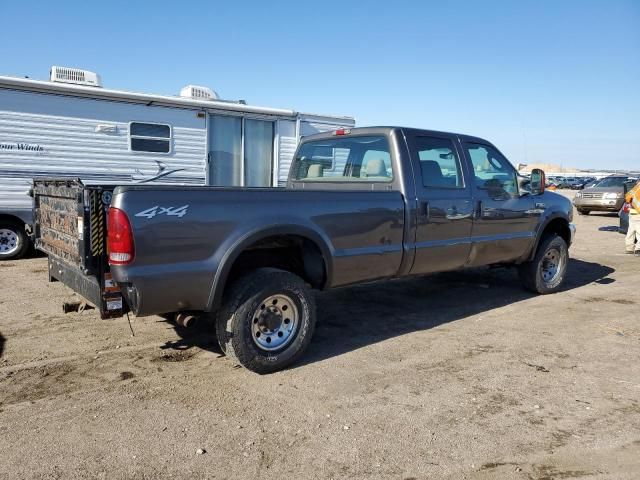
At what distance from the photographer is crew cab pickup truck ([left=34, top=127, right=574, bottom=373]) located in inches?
138

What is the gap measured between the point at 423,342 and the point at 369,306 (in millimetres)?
1294

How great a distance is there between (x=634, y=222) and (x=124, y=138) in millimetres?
9641

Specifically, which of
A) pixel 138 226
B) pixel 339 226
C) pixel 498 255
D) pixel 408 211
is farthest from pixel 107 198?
pixel 498 255

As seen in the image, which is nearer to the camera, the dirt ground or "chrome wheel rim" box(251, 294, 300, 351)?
the dirt ground

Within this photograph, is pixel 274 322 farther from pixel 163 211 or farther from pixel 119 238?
pixel 119 238

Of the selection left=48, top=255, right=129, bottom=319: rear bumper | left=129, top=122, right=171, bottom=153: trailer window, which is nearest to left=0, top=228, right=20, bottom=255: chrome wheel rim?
left=129, top=122, right=171, bottom=153: trailer window

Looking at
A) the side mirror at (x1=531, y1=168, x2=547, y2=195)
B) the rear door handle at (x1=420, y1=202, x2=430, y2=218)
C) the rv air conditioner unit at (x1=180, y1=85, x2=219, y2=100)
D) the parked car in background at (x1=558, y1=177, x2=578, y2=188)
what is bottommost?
the rear door handle at (x1=420, y1=202, x2=430, y2=218)

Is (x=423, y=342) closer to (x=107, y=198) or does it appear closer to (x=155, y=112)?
(x=107, y=198)

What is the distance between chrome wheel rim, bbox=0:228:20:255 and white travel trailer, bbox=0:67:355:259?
0.01 metres

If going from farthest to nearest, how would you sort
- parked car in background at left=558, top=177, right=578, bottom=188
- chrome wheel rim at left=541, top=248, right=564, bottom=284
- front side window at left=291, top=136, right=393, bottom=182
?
1. parked car in background at left=558, top=177, right=578, bottom=188
2. chrome wheel rim at left=541, top=248, right=564, bottom=284
3. front side window at left=291, top=136, right=393, bottom=182

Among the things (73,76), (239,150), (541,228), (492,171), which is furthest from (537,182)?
(73,76)

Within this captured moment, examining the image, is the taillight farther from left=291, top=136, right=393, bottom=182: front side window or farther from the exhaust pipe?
left=291, top=136, right=393, bottom=182: front side window

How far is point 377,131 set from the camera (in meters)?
5.19

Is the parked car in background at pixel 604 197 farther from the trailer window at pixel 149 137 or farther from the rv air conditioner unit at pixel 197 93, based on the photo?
the trailer window at pixel 149 137
